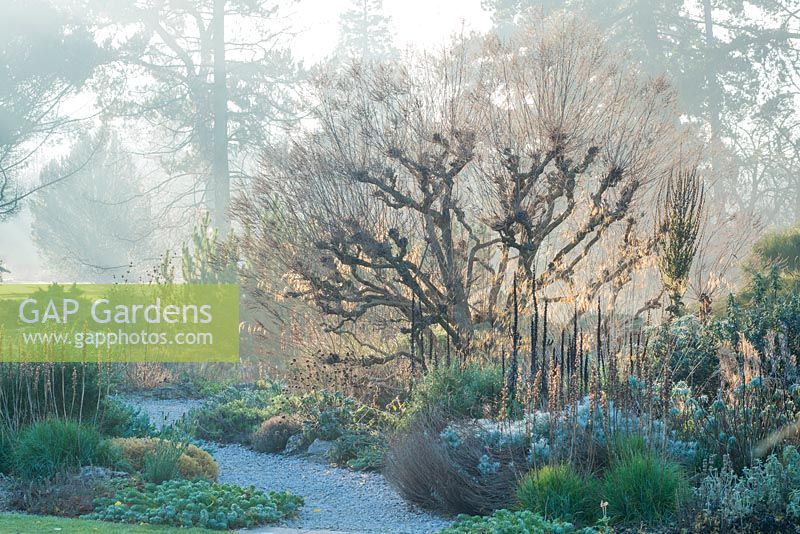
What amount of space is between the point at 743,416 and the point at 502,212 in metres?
4.63

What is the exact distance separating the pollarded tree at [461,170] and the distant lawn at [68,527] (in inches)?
182

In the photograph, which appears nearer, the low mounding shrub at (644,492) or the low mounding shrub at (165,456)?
the low mounding shrub at (644,492)

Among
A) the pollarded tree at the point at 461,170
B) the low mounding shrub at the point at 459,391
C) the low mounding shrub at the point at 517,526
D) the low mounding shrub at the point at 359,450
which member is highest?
the pollarded tree at the point at 461,170

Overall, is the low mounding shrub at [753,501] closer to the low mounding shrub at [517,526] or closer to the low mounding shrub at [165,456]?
the low mounding shrub at [517,526]

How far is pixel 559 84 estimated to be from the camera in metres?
10.4

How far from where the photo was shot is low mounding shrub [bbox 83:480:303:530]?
6.06 m

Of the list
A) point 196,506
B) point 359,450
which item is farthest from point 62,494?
point 359,450

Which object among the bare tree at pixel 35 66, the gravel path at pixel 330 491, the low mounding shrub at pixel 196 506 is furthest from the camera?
the bare tree at pixel 35 66

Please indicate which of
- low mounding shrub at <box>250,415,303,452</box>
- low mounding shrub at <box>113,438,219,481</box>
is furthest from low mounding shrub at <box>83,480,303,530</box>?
low mounding shrub at <box>250,415,303,452</box>

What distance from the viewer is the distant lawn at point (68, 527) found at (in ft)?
18.0

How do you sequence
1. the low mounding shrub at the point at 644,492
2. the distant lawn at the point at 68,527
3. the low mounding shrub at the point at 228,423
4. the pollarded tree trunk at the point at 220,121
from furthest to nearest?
1. the pollarded tree trunk at the point at 220,121
2. the low mounding shrub at the point at 228,423
3. the low mounding shrub at the point at 644,492
4. the distant lawn at the point at 68,527

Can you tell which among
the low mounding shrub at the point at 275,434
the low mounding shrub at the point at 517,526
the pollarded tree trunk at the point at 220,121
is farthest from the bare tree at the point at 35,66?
the low mounding shrub at the point at 517,526

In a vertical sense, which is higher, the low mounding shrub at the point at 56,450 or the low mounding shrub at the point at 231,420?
the low mounding shrub at the point at 56,450

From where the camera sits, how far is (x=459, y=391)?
8133 millimetres
